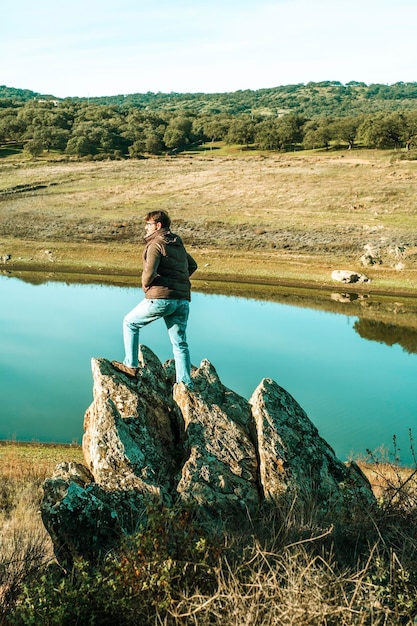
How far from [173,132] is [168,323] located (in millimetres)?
107400

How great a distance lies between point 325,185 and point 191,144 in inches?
1968

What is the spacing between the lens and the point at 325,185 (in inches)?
2876

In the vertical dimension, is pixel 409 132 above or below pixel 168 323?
above

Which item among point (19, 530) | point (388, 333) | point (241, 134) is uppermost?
point (241, 134)

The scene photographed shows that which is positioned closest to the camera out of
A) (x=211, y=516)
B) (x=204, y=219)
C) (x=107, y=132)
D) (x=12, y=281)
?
(x=211, y=516)

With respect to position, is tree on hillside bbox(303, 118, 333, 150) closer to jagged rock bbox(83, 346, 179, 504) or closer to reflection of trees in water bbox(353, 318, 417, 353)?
reflection of trees in water bbox(353, 318, 417, 353)

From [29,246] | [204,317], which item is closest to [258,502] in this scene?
[204,317]

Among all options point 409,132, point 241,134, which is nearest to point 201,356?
point 409,132

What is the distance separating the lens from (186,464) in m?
8.77

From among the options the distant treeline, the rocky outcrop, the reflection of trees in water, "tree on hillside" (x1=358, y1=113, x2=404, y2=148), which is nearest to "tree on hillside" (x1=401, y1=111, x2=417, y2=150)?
the distant treeline

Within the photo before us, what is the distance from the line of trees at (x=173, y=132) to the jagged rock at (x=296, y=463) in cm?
9097

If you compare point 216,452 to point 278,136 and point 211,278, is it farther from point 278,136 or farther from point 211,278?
point 278,136

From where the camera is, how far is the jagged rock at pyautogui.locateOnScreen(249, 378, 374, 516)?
8.77 meters

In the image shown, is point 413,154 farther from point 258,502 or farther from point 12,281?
point 258,502
